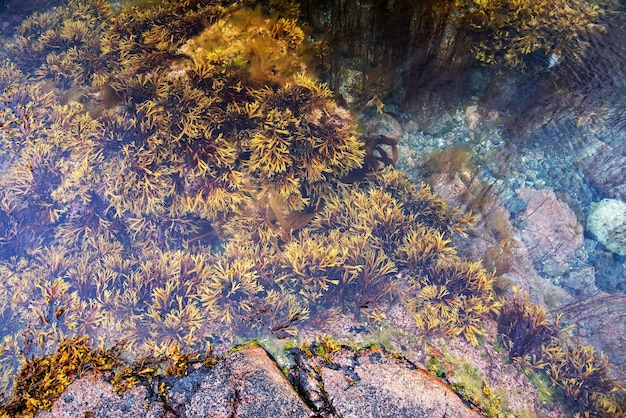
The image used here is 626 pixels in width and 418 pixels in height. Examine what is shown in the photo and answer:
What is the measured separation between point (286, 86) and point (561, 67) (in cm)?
259

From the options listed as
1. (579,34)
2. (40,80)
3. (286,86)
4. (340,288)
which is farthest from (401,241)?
(40,80)

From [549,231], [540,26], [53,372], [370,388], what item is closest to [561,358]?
[549,231]

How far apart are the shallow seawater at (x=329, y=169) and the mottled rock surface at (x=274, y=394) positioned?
0.84m

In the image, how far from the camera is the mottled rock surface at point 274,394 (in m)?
1.87

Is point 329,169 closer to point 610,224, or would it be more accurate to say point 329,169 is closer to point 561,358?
point 561,358

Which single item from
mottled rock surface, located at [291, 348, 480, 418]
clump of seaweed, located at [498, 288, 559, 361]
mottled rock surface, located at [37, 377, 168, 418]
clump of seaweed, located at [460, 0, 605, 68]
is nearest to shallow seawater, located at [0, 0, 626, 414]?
clump of seaweed, located at [460, 0, 605, 68]

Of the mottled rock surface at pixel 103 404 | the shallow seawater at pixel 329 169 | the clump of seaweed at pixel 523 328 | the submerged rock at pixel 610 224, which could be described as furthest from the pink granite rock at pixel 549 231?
the mottled rock surface at pixel 103 404

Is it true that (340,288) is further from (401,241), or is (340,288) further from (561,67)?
(561,67)

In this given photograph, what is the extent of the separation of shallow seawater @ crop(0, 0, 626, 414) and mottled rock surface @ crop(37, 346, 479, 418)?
2.76 feet

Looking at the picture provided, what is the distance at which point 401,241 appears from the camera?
10.8ft

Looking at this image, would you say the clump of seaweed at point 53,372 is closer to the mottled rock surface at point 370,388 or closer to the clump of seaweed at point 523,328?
the mottled rock surface at point 370,388

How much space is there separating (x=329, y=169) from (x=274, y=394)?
6.56 ft

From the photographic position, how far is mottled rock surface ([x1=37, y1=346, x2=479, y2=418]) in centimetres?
187

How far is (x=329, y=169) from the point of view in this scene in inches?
131
